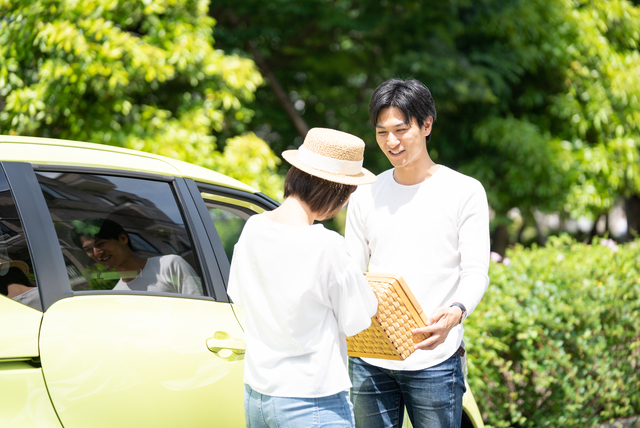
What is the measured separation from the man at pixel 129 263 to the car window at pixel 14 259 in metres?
0.26

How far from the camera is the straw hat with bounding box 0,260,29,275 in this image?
181 centimetres

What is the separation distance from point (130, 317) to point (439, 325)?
100cm

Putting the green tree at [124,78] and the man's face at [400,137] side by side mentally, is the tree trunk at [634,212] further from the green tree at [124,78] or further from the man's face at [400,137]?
the man's face at [400,137]

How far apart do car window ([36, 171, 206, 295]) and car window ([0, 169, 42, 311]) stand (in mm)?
120

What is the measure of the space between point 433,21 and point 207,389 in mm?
7168

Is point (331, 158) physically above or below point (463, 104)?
above

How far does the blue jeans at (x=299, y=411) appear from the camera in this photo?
1.62m

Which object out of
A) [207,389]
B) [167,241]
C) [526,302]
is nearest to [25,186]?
[167,241]

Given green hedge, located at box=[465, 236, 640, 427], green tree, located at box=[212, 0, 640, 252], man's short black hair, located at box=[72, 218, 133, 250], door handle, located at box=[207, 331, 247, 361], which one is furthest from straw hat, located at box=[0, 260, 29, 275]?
green tree, located at box=[212, 0, 640, 252]

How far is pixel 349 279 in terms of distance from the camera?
1597 millimetres

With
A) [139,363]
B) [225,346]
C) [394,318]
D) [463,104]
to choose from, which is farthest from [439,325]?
[463,104]

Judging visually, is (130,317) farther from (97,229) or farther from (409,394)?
(409,394)

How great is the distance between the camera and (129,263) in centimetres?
224

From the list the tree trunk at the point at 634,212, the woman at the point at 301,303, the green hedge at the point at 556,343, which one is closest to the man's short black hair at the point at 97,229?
the woman at the point at 301,303
